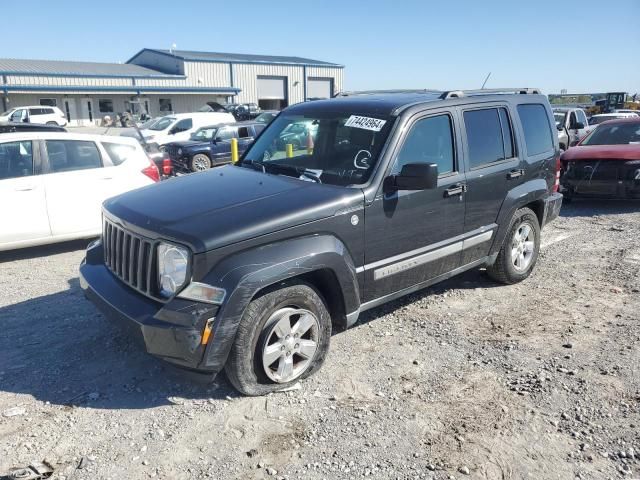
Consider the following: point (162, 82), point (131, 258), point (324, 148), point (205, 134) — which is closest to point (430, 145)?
point (324, 148)

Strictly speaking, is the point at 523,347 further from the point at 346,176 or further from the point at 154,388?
the point at 154,388

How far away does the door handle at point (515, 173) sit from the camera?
5.14 m

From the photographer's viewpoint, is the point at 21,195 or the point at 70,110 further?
the point at 70,110

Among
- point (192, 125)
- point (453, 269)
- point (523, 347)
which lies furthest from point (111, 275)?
point (192, 125)

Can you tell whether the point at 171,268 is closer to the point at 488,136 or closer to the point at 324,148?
the point at 324,148

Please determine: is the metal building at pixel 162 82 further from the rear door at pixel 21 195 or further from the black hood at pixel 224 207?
the black hood at pixel 224 207

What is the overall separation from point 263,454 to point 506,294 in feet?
11.2

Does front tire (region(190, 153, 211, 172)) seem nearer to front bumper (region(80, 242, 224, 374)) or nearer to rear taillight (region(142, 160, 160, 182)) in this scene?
rear taillight (region(142, 160, 160, 182))

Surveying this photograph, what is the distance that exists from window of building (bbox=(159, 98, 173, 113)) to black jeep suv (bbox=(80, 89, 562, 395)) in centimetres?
4866

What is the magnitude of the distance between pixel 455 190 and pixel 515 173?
1.09m

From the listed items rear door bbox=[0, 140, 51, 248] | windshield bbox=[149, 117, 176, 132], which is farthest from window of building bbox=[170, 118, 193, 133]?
rear door bbox=[0, 140, 51, 248]

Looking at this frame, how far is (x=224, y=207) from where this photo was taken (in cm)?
354

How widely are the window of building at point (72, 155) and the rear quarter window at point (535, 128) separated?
17.8 ft

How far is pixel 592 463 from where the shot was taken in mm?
2918
